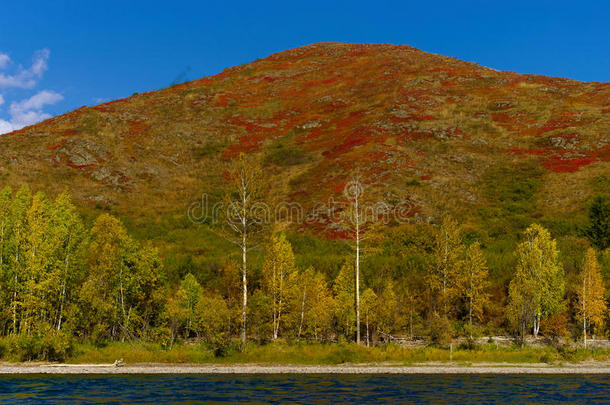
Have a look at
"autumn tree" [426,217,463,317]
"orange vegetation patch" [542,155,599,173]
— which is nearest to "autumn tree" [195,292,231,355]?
"autumn tree" [426,217,463,317]

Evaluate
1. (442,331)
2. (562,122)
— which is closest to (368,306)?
(442,331)

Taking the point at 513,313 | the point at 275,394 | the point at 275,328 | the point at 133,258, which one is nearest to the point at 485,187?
the point at 513,313

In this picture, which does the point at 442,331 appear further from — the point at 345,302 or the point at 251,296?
the point at 251,296

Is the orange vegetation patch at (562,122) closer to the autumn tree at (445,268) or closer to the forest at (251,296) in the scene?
the forest at (251,296)

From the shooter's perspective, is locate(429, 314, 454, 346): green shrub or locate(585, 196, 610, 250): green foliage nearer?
locate(429, 314, 454, 346): green shrub

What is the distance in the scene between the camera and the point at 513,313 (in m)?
41.5

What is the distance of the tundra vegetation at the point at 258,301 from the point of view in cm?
3375

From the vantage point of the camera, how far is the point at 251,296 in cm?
4222

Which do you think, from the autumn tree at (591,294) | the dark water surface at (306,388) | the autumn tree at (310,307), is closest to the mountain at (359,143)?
the autumn tree at (591,294)

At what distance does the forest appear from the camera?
34.0 m

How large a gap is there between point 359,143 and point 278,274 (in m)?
57.2

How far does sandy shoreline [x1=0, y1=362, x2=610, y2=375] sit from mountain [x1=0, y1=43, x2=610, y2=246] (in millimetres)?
35775

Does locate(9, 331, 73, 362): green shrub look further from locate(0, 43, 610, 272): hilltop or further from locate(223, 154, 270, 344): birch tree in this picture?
locate(0, 43, 610, 272): hilltop

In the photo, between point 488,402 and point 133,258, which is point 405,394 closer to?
point 488,402
